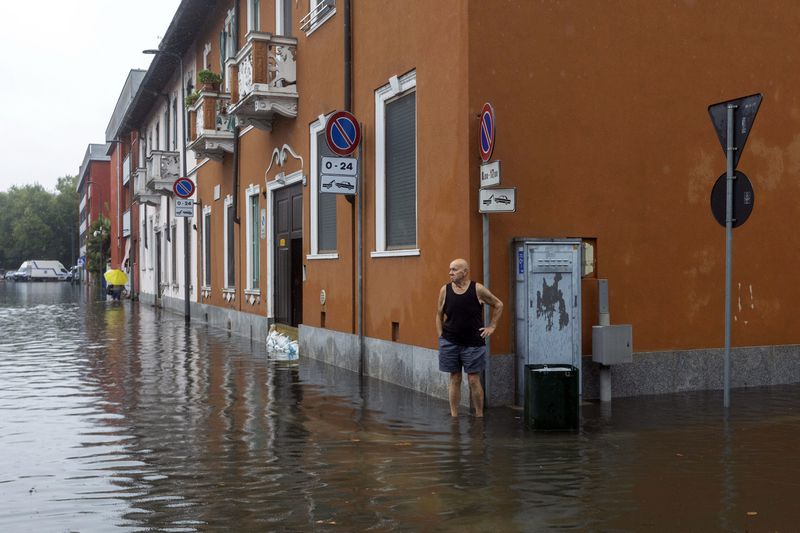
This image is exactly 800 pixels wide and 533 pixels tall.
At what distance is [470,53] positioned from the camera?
10383mm

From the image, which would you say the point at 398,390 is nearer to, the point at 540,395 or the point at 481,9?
the point at 540,395

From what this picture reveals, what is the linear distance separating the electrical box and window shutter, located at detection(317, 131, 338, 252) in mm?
6075

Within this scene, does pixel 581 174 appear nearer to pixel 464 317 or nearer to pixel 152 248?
pixel 464 317

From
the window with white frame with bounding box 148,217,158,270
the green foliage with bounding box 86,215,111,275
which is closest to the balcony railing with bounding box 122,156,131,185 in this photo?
the window with white frame with bounding box 148,217,158,270

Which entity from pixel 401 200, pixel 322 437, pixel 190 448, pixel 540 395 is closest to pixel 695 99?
pixel 401 200

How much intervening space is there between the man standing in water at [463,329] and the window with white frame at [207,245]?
719 inches

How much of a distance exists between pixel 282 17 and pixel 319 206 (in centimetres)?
488

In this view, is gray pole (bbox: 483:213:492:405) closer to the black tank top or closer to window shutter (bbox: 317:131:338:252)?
the black tank top

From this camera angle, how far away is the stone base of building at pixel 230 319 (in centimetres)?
2011

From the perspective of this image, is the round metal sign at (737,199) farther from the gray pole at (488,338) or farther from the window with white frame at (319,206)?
the window with white frame at (319,206)

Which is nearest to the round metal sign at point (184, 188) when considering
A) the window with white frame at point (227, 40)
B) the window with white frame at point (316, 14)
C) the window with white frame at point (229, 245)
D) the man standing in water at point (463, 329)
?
the window with white frame at point (229, 245)

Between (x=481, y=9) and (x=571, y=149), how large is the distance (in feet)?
6.30

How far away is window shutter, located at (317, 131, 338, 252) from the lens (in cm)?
1542

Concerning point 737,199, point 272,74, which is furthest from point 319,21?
point 737,199
